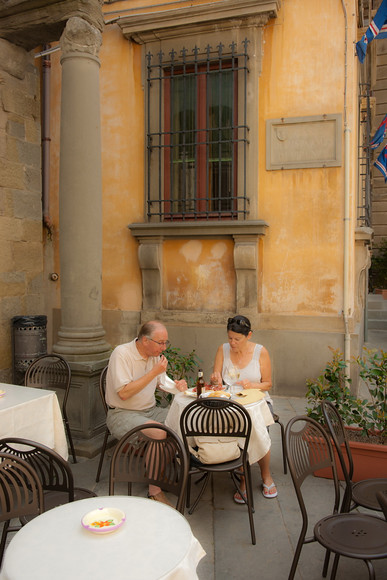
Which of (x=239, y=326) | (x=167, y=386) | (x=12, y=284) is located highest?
(x=12, y=284)

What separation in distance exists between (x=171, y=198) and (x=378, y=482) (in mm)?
4828

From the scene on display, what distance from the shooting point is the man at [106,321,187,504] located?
3.61m

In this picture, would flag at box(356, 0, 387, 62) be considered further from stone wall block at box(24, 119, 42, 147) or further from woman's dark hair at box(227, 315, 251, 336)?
stone wall block at box(24, 119, 42, 147)

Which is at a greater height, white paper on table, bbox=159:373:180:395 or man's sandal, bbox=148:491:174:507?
white paper on table, bbox=159:373:180:395

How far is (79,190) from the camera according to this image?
4.72 m

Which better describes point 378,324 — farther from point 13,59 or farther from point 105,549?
point 105,549

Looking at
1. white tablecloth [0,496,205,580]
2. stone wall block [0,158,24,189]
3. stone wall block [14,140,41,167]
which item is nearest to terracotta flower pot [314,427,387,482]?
white tablecloth [0,496,205,580]

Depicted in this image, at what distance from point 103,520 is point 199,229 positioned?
5.02m

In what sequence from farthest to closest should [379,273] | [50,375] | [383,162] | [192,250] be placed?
[379,273]
[383,162]
[192,250]
[50,375]

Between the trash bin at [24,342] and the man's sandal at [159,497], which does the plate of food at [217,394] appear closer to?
the man's sandal at [159,497]

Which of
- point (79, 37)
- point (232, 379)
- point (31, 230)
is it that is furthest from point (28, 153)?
point (232, 379)

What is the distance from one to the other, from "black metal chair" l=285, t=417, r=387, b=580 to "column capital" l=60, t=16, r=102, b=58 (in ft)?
13.3

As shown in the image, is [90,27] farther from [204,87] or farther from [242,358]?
[242,358]

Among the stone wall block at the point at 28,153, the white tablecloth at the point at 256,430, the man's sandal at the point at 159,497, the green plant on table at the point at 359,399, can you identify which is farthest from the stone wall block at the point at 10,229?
the green plant on table at the point at 359,399
